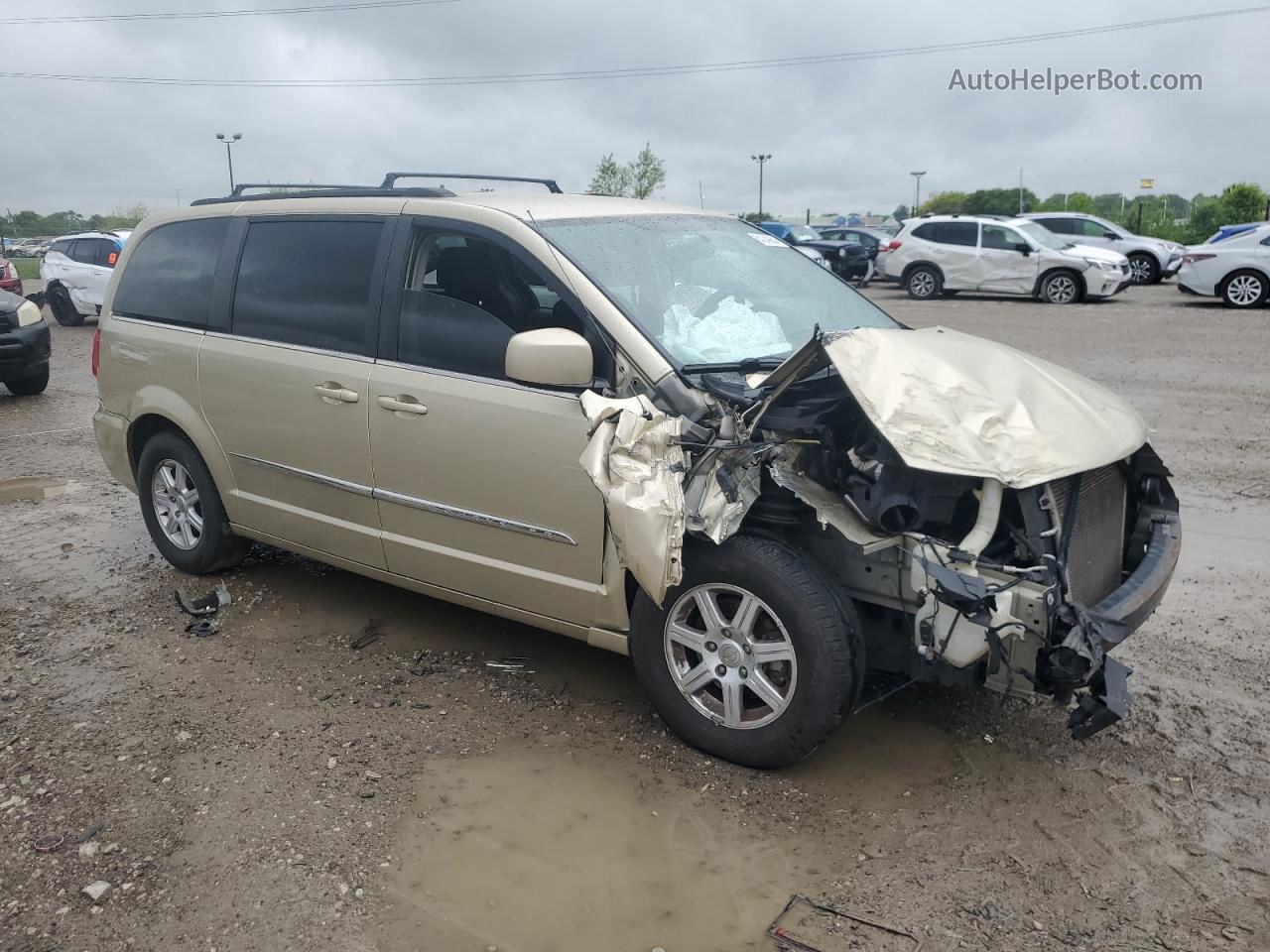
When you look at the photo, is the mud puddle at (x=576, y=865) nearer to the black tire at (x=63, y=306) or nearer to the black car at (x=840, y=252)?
the black tire at (x=63, y=306)

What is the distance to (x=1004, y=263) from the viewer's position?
19922 mm

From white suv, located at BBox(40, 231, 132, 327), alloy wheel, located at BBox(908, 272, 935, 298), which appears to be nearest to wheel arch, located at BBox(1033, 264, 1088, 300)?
alloy wheel, located at BBox(908, 272, 935, 298)

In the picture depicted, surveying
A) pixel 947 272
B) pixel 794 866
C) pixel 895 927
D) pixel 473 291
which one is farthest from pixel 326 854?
pixel 947 272

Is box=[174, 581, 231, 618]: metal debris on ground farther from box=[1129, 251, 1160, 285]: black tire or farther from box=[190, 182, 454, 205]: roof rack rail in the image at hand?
box=[1129, 251, 1160, 285]: black tire

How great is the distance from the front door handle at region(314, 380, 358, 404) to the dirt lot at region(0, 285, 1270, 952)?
1124 mm

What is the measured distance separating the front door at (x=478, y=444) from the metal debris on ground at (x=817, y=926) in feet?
4.29

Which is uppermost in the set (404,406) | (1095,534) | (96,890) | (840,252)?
(840,252)

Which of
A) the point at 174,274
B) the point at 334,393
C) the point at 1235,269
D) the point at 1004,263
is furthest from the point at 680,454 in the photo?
the point at 1004,263

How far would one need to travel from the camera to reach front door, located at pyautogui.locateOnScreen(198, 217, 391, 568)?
435cm

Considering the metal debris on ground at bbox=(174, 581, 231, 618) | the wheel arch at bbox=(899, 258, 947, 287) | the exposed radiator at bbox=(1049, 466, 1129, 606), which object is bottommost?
the metal debris on ground at bbox=(174, 581, 231, 618)

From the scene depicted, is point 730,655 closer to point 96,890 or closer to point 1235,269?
point 96,890

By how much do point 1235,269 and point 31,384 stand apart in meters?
17.3

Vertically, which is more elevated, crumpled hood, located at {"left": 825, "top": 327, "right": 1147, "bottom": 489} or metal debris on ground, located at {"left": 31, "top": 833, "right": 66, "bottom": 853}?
crumpled hood, located at {"left": 825, "top": 327, "right": 1147, "bottom": 489}

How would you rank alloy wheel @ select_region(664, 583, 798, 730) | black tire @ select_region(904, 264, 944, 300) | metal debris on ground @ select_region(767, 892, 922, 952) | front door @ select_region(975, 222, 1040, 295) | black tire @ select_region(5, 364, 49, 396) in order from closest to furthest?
1. metal debris on ground @ select_region(767, 892, 922, 952)
2. alloy wheel @ select_region(664, 583, 798, 730)
3. black tire @ select_region(5, 364, 49, 396)
4. front door @ select_region(975, 222, 1040, 295)
5. black tire @ select_region(904, 264, 944, 300)
